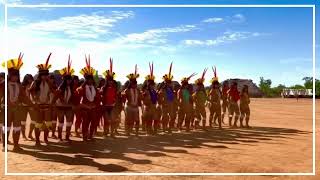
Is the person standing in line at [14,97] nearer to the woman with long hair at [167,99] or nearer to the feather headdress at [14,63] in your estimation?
the feather headdress at [14,63]

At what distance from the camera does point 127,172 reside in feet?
27.6

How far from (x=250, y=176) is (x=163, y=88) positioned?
7.45 m

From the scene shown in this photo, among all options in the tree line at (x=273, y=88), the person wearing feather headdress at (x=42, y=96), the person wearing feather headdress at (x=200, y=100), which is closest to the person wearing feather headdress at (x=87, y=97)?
the person wearing feather headdress at (x=42, y=96)

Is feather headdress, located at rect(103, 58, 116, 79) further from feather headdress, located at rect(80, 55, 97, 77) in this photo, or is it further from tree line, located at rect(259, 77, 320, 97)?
tree line, located at rect(259, 77, 320, 97)

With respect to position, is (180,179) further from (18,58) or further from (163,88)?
(163,88)

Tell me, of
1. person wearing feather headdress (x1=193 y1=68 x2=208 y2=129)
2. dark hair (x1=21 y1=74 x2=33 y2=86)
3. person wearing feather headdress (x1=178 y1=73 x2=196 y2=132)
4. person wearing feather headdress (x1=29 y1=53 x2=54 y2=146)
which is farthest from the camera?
person wearing feather headdress (x1=193 y1=68 x2=208 y2=129)

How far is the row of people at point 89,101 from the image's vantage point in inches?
435

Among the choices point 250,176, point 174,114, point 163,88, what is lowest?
point 250,176

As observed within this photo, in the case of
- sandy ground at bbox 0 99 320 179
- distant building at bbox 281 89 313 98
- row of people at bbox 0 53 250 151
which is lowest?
sandy ground at bbox 0 99 320 179

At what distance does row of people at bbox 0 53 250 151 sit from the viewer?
1105 centimetres

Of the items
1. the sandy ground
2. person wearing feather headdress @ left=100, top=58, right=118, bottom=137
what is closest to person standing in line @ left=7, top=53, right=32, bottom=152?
the sandy ground

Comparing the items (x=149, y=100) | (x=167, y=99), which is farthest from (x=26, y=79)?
(x=167, y=99)

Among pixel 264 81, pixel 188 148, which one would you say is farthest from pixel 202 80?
pixel 264 81

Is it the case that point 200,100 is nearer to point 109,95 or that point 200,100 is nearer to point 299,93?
point 109,95
